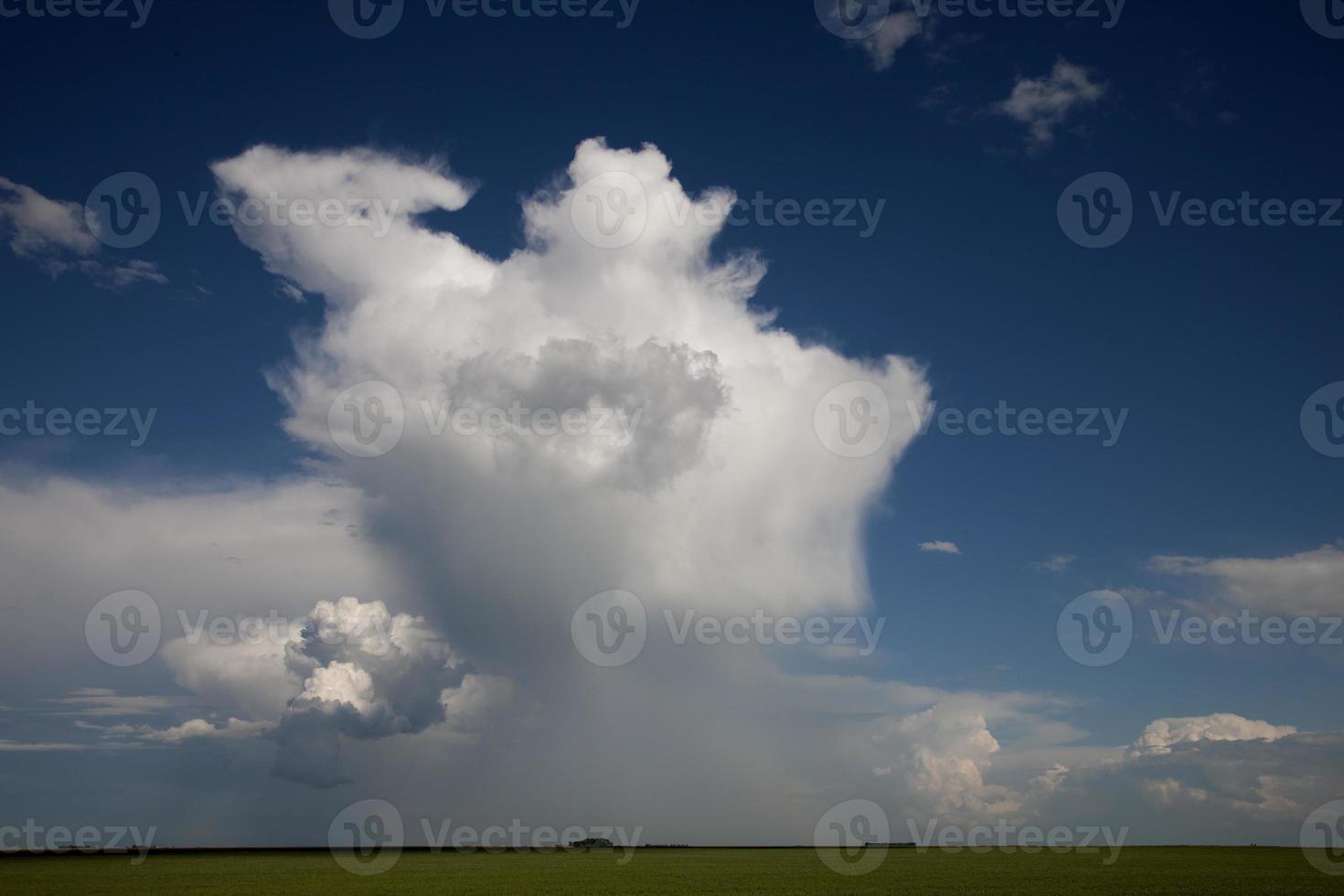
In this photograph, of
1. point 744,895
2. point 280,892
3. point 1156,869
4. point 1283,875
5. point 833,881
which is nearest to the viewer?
point 744,895

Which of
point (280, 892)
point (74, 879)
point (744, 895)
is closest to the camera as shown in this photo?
point (744, 895)

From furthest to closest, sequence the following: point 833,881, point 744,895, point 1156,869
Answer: point 1156,869 < point 833,881 < point 744,895

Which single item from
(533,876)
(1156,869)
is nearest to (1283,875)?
(1156,869)

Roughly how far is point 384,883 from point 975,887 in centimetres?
5110

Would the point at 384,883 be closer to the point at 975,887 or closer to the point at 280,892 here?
the point at 280,892

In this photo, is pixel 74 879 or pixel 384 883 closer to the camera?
pixel 384 883

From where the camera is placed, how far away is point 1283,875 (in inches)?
2876

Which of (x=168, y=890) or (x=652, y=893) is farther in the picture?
(x=168, y=890)

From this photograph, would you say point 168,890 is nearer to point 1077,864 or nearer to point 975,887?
point 975,887

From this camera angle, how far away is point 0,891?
66125 millimetres

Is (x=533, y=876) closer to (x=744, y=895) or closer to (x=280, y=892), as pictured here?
(x=280, y=892)

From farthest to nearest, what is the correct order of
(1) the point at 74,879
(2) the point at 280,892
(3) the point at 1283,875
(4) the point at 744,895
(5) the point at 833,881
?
1. (1) the point at 74,879
2. (3) the point at 1283,875
3. (5) the point at 833,881
4. (2) the point at 280,892
5. (4) the point at 744,895

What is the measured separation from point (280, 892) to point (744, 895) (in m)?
34.9

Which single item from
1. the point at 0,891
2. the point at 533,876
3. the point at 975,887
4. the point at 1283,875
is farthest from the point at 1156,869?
the point at 0,891
